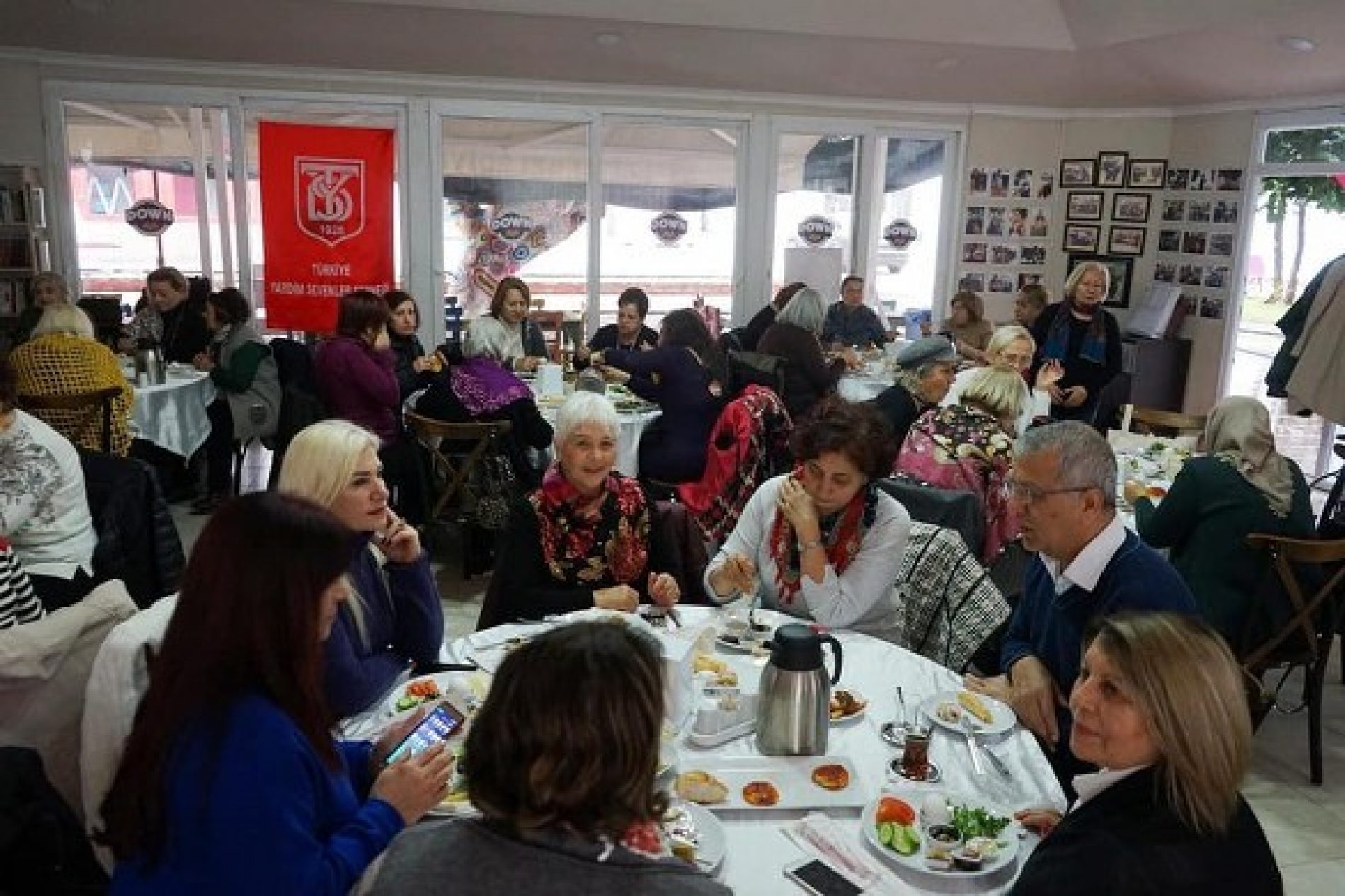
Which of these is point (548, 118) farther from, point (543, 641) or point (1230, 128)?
point (543, 641)

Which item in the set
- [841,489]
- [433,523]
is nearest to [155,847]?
[841,489]

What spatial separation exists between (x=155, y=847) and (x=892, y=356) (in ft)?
20.2

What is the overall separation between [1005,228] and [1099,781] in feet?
25.8

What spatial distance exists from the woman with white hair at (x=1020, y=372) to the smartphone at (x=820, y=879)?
2746 millimetres

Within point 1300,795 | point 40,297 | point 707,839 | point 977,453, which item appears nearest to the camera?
point 707,839

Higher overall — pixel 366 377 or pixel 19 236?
pixel 19 236

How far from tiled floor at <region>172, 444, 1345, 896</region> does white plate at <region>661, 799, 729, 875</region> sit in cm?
161

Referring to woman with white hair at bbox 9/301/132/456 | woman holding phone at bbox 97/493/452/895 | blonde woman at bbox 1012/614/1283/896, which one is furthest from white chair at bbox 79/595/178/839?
woman with white hair at bbox 9/301/132/456

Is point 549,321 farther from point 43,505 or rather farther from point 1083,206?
point 43,505

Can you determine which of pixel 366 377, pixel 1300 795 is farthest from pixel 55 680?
pixel 1300 795

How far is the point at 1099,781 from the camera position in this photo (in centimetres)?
147

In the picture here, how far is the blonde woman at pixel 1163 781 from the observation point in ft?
4.45

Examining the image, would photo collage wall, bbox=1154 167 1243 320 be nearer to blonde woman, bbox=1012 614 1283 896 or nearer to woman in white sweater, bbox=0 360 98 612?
blonde woman, bbox=1012 614 1283 896

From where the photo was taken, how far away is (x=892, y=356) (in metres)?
6.99
